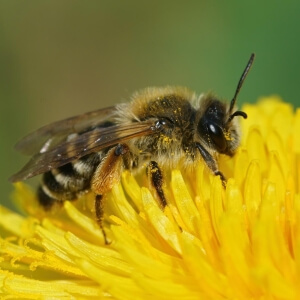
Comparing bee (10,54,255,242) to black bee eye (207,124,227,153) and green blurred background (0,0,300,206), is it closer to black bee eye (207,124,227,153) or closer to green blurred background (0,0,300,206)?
black bee eye (207,124,227,153)

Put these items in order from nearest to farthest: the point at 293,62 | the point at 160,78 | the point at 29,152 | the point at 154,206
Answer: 1. the point at 154,206
2. the point at 29,152
3. the point at 293,62
4. the point at 160,78

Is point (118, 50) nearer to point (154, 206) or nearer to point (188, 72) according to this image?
point (188, 72)

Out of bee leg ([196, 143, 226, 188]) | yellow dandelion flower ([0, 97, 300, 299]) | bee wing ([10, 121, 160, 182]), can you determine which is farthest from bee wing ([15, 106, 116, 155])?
bee leg ([196, 143, 226, 188])

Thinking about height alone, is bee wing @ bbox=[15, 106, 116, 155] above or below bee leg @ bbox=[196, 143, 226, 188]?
above

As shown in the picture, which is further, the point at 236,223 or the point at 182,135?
the point at 182,135

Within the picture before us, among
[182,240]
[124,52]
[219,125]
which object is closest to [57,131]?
[219,125]

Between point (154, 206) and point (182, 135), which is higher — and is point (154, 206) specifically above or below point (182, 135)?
below

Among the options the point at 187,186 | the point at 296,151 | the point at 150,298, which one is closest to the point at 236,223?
the point at 150,298
